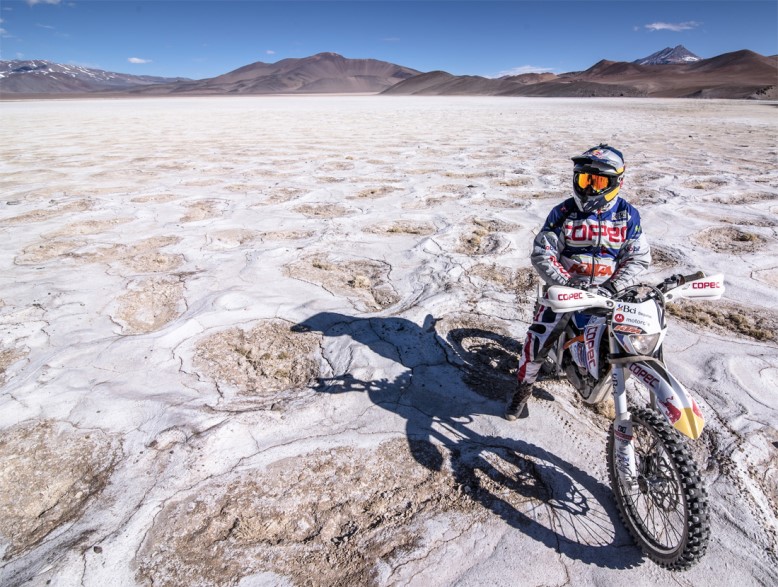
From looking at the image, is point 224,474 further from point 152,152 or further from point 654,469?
point 152,152

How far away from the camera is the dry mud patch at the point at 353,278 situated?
4.38 metres

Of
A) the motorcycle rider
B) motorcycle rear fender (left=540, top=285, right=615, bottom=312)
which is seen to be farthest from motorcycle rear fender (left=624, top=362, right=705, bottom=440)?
the motorcycle rider

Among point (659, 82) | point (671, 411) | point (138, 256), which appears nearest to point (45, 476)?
point (671, 411)

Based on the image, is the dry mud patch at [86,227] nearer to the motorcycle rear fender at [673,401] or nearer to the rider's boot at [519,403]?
the rider's boot at [519,403]

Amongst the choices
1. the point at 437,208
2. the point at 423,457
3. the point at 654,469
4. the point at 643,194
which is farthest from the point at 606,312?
the point at 643,194

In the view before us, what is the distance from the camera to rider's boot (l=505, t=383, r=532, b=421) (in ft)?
8.71

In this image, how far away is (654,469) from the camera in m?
1.96

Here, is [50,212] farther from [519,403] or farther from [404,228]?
[519,403]

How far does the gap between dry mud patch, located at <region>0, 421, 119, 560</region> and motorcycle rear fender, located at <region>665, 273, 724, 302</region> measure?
300 cm

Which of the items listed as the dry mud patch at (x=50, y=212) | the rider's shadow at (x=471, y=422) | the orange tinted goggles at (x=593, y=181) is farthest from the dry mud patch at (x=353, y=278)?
the dry mud patch at (x=50, y=212)

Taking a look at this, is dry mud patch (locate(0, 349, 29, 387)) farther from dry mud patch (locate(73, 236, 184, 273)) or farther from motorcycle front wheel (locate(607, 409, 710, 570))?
motorcycle front wheel (locate(607, 409, 710, 570))

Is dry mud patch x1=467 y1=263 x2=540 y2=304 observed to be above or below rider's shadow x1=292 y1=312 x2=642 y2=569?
above

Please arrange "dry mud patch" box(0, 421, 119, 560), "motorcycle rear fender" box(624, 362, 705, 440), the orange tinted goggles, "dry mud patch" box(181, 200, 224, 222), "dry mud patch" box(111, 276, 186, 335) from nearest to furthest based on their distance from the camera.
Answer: "motorcycle rear fender" box(624, 362, 705, 440), "dry mud patch" box(0, 421, 119, 560), the orange tinted goggles, "dry mud patch" box(111, 276, 186, 335), "dry mud patch" box(181, 200, 224, 222)

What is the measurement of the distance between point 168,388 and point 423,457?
185 cm
